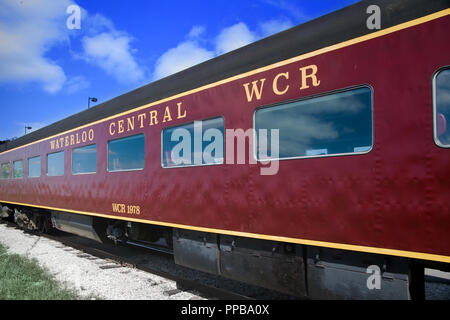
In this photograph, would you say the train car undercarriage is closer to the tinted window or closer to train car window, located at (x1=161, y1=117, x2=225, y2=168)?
train car window, located at (x1=161, y1=117, x2=225, y2=168)

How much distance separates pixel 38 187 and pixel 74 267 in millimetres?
4205

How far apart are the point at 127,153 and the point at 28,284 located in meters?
2.52

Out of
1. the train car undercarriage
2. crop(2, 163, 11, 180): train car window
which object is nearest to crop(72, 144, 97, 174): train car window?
the train car undercarriage

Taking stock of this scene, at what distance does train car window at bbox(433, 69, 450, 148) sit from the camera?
2.51m

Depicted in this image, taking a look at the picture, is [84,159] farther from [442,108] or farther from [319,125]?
[442,108]

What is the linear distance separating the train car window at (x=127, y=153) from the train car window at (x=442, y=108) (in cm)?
418

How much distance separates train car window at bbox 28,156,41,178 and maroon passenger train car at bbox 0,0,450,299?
17.9ft

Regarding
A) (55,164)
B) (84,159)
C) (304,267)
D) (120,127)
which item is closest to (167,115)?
(120,127)
